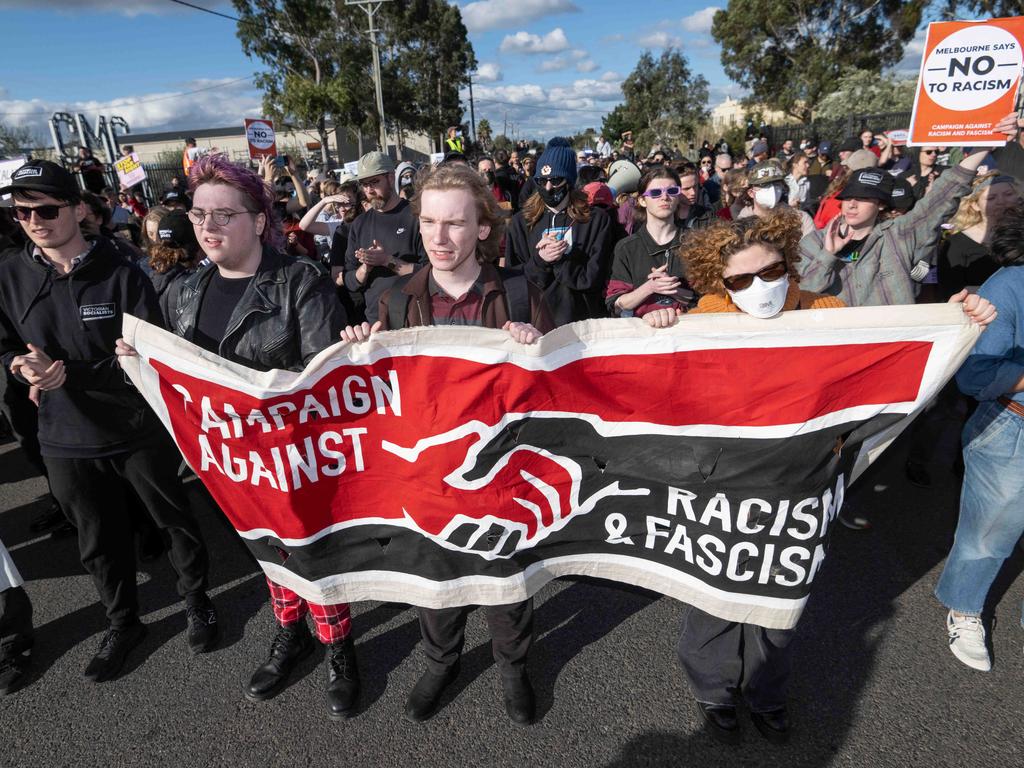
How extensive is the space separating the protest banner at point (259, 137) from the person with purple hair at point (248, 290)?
9699 millimetres

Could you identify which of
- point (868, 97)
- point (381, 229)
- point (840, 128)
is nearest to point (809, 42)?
point (868, 97)

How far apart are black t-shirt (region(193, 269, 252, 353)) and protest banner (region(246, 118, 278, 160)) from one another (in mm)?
9733

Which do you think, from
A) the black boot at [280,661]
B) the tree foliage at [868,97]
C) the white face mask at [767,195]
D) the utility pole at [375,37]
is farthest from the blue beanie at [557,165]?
the tree foliage at [868,97]

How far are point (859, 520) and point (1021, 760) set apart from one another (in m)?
1.55

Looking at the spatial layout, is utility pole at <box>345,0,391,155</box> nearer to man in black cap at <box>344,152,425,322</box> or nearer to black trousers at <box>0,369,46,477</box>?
man in black cap at <box>344,152,425,322</box>

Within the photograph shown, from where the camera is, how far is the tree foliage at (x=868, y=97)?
25.6 m

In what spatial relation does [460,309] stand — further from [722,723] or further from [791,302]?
[722,723]

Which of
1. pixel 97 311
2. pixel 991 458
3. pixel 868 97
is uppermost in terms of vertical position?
pixel 868 97

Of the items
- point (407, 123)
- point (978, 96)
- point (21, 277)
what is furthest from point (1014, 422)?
point (407, 123)

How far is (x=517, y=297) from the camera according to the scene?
226 cm

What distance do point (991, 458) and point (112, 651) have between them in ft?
12.6

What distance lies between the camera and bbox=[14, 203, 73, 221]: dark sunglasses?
2439 millimetres

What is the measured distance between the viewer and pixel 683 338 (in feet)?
6.32

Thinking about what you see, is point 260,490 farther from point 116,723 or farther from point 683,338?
point 683,338
